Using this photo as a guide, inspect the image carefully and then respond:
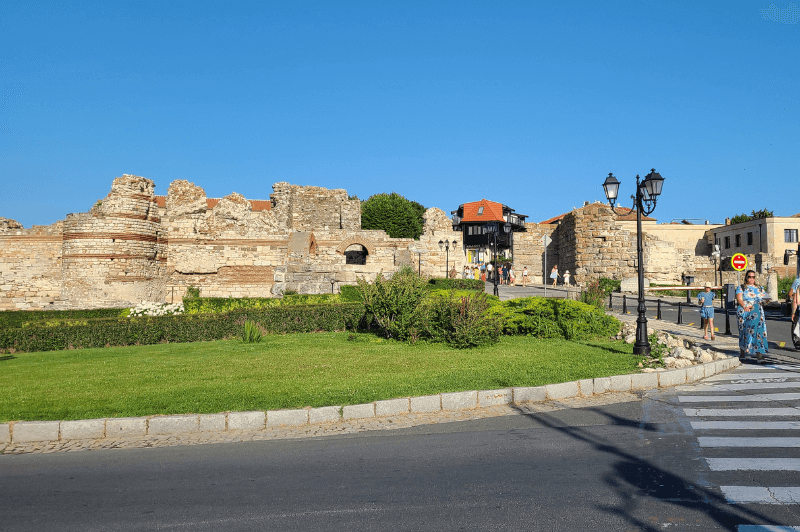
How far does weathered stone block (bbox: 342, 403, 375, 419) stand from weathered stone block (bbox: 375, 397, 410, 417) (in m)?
0.09

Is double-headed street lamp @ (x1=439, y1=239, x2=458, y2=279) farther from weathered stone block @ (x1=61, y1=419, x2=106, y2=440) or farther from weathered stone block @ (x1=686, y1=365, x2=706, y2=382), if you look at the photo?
weathered stone block @ (x1=61, y1=419, x2=106, y2=440)

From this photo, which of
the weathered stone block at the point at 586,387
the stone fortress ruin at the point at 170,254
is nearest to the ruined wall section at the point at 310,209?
the stone fortress ruin at the point at 170,254

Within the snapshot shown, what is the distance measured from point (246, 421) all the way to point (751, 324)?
959 centimetres

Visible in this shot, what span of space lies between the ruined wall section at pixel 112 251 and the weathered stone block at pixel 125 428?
18047 millimetres

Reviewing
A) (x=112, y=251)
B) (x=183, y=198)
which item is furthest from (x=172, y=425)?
(x=183, y=198)

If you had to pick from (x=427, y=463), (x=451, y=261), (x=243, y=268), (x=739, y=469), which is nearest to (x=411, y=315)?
(x=427, y=463)

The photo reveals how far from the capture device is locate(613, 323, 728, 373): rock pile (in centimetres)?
941

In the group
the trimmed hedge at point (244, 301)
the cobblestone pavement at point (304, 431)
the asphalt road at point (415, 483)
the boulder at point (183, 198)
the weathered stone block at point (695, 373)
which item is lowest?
the cobblestone pavement at point (304, 431)

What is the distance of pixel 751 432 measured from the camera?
19.0ft

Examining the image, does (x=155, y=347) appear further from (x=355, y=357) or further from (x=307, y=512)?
(x=307, y=512)

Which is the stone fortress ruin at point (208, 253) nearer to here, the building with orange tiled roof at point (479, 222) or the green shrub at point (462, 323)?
the green shrub at point (462, 323)

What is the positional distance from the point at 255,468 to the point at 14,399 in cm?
461

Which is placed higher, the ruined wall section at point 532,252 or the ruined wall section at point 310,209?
the ruined wall section at point 310,209

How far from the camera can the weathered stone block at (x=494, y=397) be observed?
744cm
